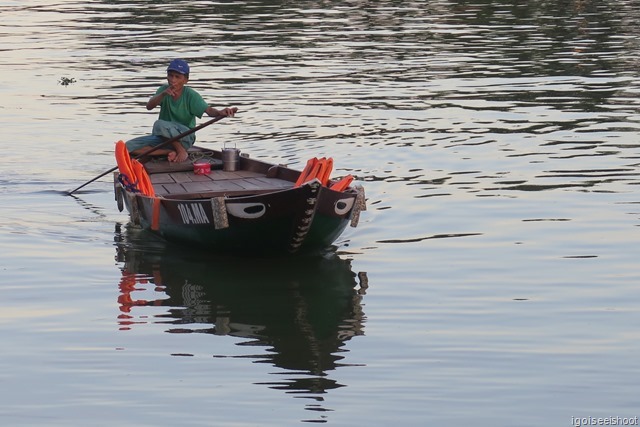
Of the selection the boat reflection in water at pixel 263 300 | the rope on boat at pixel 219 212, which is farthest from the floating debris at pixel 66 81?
the rope on boat at pixel 219 212

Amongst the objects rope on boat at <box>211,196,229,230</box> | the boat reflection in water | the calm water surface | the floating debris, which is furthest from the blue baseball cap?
the floating debris

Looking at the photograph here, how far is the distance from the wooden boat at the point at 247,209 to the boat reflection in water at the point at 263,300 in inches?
8.7

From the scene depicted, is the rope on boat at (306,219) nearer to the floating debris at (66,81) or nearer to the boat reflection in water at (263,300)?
the boat reflection in water at (263,300)

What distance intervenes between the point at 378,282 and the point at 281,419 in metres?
3.63

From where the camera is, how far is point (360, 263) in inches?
503

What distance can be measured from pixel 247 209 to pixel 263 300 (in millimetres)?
951

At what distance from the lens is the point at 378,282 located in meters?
12.0

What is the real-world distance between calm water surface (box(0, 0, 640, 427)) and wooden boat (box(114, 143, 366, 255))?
1.01 feet

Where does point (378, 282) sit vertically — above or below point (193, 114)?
below

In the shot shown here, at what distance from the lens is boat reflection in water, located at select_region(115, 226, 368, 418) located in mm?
10086

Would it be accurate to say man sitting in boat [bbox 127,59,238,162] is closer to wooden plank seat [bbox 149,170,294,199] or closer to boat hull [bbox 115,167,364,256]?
wooden plank seat [bbox 149,170,294,199]

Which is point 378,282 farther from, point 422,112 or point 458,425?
point 422,112

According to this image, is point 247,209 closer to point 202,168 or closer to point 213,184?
point 213,184

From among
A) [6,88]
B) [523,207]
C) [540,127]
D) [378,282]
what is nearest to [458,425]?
[378,282]
